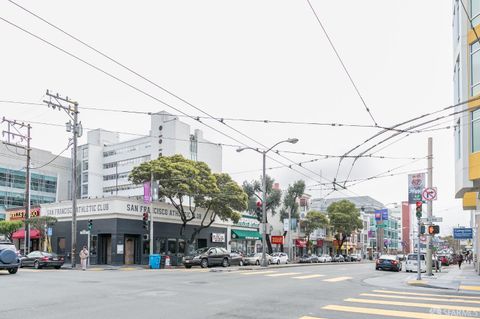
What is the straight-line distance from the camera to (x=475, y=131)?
72.4 ft

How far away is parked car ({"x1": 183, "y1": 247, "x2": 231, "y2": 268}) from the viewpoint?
36.5m

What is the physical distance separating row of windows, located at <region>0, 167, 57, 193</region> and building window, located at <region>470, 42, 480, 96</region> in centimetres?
8409

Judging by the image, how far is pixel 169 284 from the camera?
706 inches

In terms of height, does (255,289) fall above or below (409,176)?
below

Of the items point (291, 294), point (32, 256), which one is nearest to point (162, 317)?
point (291, 294)

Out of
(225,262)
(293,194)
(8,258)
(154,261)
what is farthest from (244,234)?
(8,258)

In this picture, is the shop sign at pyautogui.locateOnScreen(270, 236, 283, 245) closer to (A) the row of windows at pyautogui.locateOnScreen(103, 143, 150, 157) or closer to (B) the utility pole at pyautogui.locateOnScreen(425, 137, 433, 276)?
(B) the utility pole at pyautogui.locateOnScreen(425, 137, 433, 276)

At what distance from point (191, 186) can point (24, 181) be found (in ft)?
205

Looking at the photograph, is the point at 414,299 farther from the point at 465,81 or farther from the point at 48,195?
the point at 48,195

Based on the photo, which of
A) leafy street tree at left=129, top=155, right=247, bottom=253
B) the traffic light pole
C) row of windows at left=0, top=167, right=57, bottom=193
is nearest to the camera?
the traffic light pole

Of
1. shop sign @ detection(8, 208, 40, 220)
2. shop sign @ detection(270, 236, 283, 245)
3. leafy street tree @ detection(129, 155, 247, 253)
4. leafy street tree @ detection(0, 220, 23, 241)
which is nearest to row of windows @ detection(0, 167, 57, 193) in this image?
shop sign @ detection(8, 208, 40, 220)

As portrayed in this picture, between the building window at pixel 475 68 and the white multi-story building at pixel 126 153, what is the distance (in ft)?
239

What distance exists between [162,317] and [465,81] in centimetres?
1901

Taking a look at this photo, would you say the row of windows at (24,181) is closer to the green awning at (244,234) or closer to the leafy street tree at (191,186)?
the green awning at (244,234)
